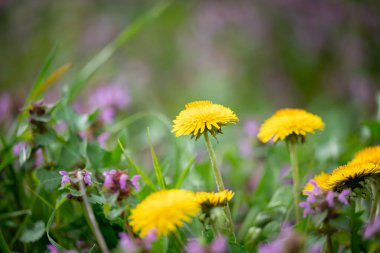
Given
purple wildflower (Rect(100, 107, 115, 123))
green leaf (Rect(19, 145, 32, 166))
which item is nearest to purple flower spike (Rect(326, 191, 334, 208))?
green leaf (Rect(19, 145, 32, 166))

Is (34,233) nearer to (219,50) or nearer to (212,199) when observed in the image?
(212,199)

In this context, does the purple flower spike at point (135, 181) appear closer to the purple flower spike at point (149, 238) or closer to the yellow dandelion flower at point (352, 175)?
the purple flower spike at point (149, 238)

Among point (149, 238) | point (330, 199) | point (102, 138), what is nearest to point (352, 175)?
point (330, 199)

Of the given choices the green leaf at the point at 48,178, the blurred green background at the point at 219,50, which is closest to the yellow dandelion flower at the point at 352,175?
the green leaf at the point at 48,178

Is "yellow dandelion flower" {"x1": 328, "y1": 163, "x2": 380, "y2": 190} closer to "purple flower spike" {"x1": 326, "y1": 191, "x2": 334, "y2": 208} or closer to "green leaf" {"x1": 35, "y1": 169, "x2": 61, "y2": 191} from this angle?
"purple flower spike" {"x1": 326, "y1": 191, "x2": 334, "y2": 208}

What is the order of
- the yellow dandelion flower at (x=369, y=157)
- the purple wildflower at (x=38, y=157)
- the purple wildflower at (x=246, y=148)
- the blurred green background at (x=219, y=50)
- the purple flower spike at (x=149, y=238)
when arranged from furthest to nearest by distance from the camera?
the blurred green background at (x=219, y=50) → the purple wildflower at (x=246, y=148) → the purple wildflower at (x=38, y=157) → the yellow dandelion flower at (x=369, y=157) → the purple flower spike at (x=149, y=238)

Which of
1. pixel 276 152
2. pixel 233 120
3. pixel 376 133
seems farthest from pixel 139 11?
pixel 233 120

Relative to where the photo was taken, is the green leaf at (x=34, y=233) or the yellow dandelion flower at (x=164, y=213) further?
the green leaf at (x=34, y=233)
